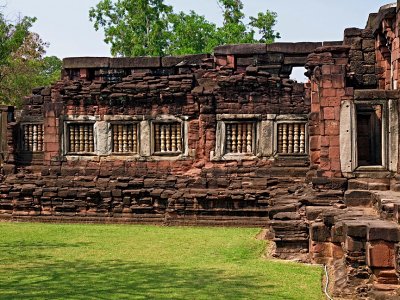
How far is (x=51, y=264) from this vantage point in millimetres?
9766

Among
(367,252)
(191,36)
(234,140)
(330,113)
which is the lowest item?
(367,252)

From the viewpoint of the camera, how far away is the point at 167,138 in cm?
1698

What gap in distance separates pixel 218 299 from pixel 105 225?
29.3 ft

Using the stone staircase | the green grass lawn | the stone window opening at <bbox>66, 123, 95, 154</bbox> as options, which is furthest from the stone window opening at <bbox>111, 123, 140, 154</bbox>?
the stone staircase

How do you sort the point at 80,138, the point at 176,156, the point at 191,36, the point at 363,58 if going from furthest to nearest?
the point at 191,36
the point at 80,138
the point at 176,156
the point at 363,58

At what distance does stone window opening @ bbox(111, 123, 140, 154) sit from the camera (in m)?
17.2

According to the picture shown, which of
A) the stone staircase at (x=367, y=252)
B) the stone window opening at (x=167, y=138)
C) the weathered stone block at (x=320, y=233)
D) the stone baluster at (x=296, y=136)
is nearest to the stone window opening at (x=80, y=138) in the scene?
the stone window opening at (x=167, y=138)

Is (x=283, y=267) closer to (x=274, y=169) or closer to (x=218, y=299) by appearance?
(x=218, y=299)

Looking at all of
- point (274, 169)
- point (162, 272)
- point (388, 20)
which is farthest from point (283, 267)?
point (274, 169)

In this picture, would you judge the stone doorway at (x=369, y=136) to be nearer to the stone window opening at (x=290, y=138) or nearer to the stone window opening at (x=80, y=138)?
the stone window opening at (x=290, y=138)

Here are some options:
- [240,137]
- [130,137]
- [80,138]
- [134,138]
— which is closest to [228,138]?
[240,137]

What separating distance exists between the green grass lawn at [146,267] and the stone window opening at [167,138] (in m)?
3.31

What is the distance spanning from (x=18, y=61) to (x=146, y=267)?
29.4 metres

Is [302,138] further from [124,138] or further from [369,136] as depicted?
[124,138]
